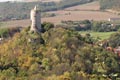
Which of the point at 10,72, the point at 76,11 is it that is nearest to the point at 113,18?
the point at 76,11

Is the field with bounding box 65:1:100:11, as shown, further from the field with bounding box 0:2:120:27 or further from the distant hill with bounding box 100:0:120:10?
the distant hill with bounding box 100:0:120:10

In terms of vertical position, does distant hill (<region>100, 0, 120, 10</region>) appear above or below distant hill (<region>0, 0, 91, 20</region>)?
above

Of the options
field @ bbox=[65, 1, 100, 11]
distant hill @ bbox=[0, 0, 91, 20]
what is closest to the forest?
field @ bbox=[65, 1, 100, 11]

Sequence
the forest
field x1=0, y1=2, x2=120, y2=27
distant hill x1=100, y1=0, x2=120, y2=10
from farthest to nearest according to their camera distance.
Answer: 1. distant hill x1=100, y1=0, x2=120, y2=10
2. field x1=0, y1=2, x2=120, y2=27
3. the forest

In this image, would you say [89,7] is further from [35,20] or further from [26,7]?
[35,20]

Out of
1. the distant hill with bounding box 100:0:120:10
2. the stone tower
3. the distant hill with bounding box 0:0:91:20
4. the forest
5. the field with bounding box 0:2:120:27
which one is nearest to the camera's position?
the forest

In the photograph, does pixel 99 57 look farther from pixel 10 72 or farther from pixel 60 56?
pixel 10 72
